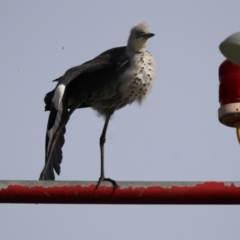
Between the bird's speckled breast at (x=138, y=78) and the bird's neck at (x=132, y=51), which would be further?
the bird's neck at (x=132, y=51)

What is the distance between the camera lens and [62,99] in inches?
307

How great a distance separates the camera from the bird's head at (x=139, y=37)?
795 cm

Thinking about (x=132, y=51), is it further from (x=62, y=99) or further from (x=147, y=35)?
(x=62, y=99)

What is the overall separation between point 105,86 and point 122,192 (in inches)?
130

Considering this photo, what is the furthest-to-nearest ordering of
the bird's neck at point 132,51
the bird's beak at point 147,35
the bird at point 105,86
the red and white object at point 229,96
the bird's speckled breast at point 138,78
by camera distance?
the bird's beak at point 147,35, the bird's neck at point 132,51, the bird's speckled breast at point 138,78, the bird at point 105,86, the red and white object at point 229,96

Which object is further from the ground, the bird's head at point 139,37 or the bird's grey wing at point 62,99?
the bird's head at point 139,37

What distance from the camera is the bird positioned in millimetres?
7406

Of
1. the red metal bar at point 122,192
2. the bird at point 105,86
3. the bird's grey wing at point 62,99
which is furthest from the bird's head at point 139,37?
the red metal bar at point 122,192

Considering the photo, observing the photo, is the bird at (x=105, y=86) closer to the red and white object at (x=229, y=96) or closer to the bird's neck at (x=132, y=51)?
the bird's neck at (x=132, y=51)

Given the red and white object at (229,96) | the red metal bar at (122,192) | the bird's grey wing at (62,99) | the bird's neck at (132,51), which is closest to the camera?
the red metal bar at (122,192)

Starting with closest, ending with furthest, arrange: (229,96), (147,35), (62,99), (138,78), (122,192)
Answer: (122,192) → (229,96) → (138,78) → (62,99) → (147,35)

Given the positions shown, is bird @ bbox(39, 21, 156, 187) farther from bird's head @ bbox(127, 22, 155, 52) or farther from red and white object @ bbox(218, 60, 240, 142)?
red and white object @ bbox(218, 60, 240, 142)

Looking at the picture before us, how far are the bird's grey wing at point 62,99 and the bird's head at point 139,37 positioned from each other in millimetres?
122

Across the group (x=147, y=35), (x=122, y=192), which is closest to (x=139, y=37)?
(x=147, y=35)
